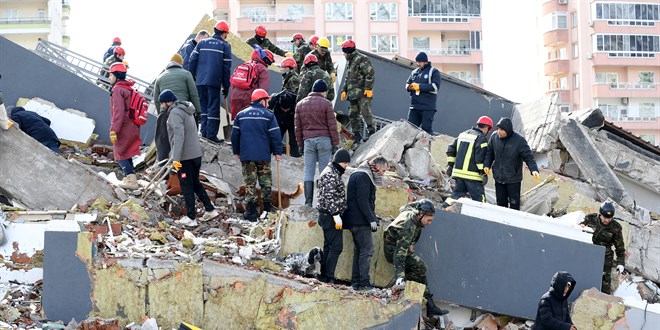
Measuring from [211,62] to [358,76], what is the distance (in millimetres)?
2385

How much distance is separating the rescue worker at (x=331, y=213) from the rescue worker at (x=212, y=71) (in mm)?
4622

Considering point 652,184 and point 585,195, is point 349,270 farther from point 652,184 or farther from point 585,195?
point 652,184

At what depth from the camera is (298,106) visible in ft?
53.0

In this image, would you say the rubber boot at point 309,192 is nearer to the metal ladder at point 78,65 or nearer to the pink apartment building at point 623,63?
the metal ladder at point 78,65

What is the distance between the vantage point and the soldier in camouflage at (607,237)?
1545 cm

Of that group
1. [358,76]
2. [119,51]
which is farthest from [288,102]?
[119,51]

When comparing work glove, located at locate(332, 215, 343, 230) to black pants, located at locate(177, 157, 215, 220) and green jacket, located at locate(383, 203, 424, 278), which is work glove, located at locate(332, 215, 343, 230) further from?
black pants, located at locate(177, 157, 215, 220)

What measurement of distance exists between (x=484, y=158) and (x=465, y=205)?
5.70 feet

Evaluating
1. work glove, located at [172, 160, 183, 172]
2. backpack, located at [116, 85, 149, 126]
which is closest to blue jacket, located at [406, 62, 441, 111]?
backpack, located at [116, 85, 149, 126]

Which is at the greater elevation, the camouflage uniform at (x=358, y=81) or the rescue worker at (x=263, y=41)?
the rescue worker at (x=263, y=41)

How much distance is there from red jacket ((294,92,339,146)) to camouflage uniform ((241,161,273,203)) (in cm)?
73

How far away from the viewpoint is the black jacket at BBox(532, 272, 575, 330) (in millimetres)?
12438

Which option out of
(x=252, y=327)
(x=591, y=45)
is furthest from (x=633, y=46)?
(x=252, y=327)

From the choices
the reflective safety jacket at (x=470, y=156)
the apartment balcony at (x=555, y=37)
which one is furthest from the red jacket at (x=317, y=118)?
the apartment balcony at (x=555, y=37)
